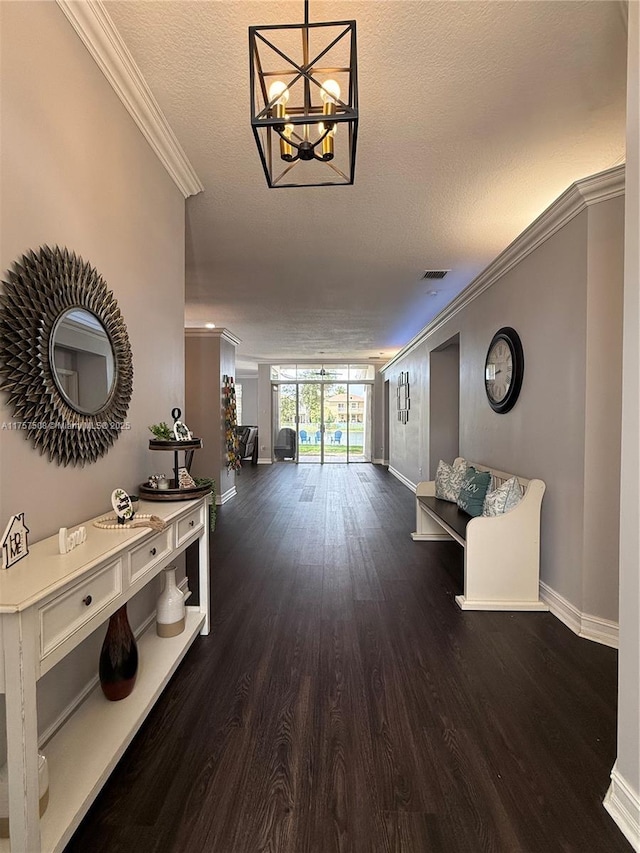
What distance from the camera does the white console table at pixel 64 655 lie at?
1018 millimetres

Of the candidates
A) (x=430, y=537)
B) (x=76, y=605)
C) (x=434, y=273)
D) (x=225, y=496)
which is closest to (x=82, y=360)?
(x=76, y=605)

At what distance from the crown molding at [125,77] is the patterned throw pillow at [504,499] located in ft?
10.1

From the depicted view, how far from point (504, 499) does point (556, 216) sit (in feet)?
6.34

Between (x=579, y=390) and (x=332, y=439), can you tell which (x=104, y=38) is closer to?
(x=579, y=390)

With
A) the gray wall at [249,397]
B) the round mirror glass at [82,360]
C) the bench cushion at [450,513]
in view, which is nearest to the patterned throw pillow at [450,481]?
the bench cushion at [450,513]

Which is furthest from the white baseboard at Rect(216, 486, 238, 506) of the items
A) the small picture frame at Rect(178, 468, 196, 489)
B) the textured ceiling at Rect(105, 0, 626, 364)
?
the small picture frame at Rect(178, 468, 196, 489)

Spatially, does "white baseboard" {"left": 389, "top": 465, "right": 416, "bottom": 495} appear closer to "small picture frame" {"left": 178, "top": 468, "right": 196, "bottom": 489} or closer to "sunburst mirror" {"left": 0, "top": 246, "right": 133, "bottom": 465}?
"small picture frame" {"left": 178, "top": 468, "right": 196, "bottom": 489}

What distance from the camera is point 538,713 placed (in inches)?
75.0

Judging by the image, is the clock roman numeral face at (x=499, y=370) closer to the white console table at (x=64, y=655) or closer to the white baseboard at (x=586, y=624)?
the white baseboard at (x=586, y=624)

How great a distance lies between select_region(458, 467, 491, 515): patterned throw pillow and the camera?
3730mm

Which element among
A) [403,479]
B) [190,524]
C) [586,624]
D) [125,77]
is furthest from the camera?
[403,479]

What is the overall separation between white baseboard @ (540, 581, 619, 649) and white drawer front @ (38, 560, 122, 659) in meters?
2.57

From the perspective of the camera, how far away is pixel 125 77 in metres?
2.02

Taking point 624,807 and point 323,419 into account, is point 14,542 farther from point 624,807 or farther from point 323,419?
point 323,419
